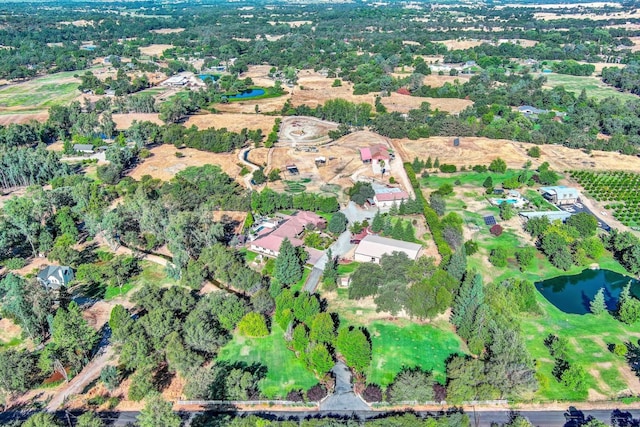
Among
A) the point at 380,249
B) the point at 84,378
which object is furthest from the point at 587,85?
the point at 84,378

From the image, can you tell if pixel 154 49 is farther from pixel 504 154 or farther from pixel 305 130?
pixel 504 154

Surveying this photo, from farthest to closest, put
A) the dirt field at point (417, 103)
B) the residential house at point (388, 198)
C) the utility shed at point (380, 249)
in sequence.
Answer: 1. the dirt field at point (417, 103)
2. the residential house at point (388, 198)
3. the utility shed at point (380, 249)

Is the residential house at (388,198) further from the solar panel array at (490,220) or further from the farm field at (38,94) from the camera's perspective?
the farm field at (38,94)

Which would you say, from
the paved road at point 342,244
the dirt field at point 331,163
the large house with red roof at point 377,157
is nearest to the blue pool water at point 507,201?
the dirt field at point 331,163

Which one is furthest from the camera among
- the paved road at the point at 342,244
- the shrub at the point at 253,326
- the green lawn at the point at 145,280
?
the paved road at the point at 342,244

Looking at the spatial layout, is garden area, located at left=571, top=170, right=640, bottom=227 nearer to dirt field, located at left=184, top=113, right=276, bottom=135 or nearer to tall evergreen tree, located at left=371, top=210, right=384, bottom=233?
tall evergreen tree, located at left=371, top=210, right=384, bottom=233

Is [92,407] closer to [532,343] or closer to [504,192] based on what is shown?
[532,343]
